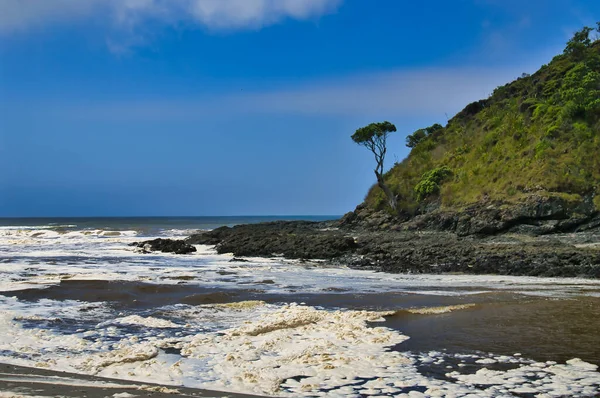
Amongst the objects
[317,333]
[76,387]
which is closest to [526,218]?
[317,333]

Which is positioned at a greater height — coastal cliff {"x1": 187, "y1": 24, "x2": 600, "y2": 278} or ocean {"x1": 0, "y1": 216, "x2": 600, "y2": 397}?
coastal cliff {"x1": 187, "y1": 24, "x2": 600, "y2": 278}

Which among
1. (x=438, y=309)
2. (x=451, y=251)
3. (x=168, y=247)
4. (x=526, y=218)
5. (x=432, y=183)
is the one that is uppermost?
(x=432, y=183)

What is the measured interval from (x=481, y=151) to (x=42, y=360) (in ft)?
146

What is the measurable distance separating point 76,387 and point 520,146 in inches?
1661

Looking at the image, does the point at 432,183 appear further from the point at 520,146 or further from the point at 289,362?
the point at 289,362

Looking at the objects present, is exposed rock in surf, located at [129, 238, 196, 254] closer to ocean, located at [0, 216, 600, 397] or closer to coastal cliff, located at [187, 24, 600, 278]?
coastal cliff, located at [187, 24, 600, 278]

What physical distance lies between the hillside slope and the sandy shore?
29094 mm

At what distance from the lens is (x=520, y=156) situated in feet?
133

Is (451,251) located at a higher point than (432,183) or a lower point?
lower

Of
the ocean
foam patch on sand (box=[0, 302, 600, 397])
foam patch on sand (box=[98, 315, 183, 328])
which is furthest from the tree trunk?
foam patch on sand (box=[98, 315, 183, 328])

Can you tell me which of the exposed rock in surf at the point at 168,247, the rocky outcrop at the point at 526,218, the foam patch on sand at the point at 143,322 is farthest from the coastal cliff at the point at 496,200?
the foam patch on sand at the point at 143,322

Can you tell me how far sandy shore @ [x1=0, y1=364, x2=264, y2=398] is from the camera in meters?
6.13

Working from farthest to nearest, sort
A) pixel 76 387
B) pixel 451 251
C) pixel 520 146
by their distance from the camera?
pixel 520 146, pixel 451 251, pixel 76 387

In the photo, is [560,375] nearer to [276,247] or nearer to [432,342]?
[432,342]
